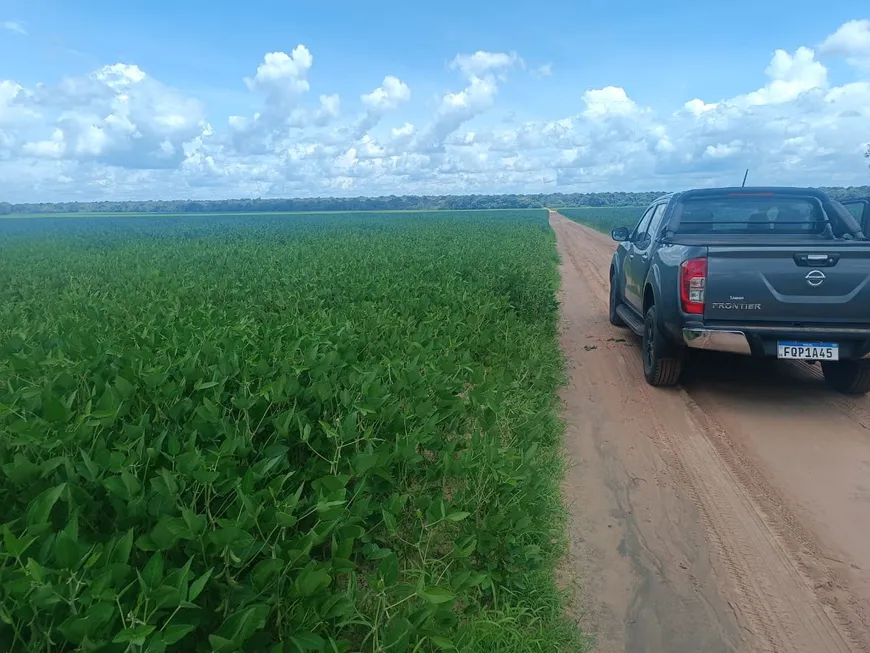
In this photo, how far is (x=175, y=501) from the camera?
7.26ft

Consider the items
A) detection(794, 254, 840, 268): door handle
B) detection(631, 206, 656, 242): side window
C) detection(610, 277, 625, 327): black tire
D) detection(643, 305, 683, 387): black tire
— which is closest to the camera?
detection(794, 254, 840, 268): door handle

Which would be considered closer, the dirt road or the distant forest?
the dirt road

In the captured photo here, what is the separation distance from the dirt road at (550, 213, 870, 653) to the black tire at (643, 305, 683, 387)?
5.2 inches

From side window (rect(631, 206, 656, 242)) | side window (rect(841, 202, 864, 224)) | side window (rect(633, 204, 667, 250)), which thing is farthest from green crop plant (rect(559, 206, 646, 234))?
side window (rect(633, 204, 667, 250))

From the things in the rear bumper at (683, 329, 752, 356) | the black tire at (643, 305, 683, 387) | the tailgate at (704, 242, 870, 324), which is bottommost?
the black tire at (643, 305, 683, 387)

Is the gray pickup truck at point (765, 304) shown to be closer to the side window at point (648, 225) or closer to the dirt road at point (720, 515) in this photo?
the dirt road at point (720, 515)

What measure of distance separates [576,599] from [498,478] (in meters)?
0.71

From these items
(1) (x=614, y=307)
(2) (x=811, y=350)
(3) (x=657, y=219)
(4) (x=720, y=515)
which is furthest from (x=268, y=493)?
(1) (x=614, y=307)

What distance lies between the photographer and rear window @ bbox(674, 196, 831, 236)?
695cm

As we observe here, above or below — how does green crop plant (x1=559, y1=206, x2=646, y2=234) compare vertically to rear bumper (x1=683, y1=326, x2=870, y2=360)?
below

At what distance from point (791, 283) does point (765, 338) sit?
53cm

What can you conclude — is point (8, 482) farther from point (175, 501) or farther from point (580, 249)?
point (580, 249)

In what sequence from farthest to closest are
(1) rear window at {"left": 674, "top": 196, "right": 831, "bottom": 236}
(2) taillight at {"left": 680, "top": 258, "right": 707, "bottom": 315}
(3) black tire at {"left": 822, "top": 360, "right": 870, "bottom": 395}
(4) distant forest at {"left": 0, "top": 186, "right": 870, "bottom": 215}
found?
(4) distant forest at {"left": 0, "top": 186, "right": 870, "bottom": 215} → (1) rear window at {"left": 674, "top": 196, "right": 831, "bottom": 236} → (3) black tire at {"left": 822, "top": 360, "right": 870, "bottom": 395} → (2) taillight at {"left": 680, "top": 258, "right": 707, "bottom": 315}

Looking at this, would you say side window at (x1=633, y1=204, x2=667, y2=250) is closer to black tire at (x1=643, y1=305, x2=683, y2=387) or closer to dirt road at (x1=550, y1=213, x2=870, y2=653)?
black tire at (x1=643, y1=305, x2=683, y2=387)
